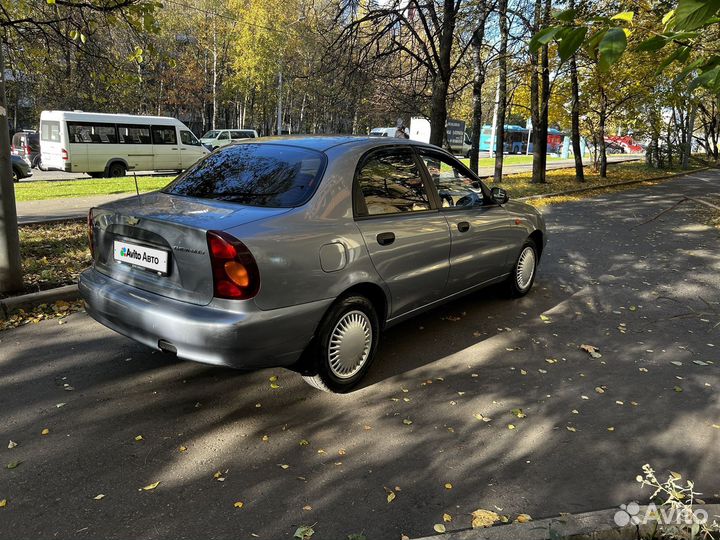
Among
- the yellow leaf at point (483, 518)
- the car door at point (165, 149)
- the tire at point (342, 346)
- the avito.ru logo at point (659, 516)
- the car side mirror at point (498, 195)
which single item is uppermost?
the car door at point (165, 149)

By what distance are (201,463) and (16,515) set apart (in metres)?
0.85

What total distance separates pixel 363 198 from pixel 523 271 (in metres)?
2.82

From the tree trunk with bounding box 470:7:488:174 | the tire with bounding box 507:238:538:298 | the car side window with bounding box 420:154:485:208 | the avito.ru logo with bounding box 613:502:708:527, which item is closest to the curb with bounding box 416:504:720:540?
the avito.ru logo with bounding box 613:502:708:527

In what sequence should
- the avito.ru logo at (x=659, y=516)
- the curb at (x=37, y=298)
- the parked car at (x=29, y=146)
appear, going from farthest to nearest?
the parked car at (x=29, y=146)
the curb at (x=37, y=298)
the avito.ru logo at (x=659, y=516)

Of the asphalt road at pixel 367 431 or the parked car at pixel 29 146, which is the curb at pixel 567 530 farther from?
the parked car at pixel 29 146

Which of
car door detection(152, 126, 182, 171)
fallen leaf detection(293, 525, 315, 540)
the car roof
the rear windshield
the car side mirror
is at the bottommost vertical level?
fallen leaf detection(293, 525, 315, 540)

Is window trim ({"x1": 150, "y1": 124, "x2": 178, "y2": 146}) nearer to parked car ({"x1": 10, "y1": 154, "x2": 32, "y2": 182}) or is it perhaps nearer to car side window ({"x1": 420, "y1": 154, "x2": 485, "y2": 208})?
parked car ({"x1": 10, "y1": 154, "x2": 32, "y2": 182})

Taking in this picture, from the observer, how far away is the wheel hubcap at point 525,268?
5.83 m

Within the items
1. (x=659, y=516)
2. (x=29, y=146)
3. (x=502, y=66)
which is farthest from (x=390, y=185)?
(x=29, y=146)

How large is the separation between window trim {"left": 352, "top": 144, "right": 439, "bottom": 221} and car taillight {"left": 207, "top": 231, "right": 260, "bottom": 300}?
0.93 meters

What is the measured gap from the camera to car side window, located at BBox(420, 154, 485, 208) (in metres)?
4.58

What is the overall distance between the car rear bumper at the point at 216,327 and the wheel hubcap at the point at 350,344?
266mm

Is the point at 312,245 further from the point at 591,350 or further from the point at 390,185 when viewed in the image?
the point at 591,350

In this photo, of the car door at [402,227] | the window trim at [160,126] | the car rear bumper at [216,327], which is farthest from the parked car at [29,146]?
the car door at [402,227]
